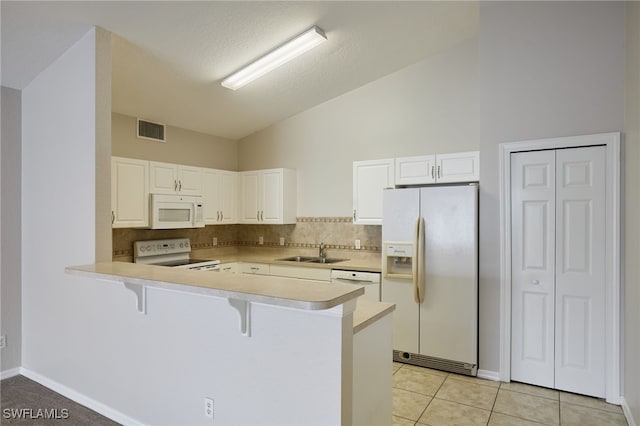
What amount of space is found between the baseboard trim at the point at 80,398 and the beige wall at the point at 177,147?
2.34 m

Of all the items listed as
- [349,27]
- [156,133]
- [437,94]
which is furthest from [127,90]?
[437,94]

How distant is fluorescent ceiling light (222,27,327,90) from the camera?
3.46 m

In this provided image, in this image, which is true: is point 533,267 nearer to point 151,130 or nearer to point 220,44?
point 220,44

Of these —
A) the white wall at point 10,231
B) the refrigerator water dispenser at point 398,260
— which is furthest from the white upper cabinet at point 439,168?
the white wall at point 10,231

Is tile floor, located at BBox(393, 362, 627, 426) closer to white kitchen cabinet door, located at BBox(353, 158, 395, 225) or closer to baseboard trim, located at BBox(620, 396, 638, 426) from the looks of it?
baseboard trim, located at BBox(620, 396, 638, 426)

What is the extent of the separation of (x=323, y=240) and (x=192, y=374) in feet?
10.2

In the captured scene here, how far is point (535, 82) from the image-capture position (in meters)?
3.26

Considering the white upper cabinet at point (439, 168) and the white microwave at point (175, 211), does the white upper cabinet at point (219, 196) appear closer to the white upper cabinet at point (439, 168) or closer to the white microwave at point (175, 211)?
the white microwave at point (175, 211)

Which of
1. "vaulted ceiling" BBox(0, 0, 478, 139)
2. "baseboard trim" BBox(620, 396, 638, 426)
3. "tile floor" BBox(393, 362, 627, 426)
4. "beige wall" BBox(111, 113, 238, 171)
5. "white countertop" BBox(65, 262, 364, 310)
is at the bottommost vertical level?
"tile floor" BBox(393, 362, 627, 426)

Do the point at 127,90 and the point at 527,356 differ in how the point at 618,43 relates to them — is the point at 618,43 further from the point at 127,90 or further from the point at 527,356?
the point at 127,90

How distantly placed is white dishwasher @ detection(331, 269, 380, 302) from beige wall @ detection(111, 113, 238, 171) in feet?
8.49

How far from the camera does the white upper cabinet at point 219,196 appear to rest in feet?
16.4

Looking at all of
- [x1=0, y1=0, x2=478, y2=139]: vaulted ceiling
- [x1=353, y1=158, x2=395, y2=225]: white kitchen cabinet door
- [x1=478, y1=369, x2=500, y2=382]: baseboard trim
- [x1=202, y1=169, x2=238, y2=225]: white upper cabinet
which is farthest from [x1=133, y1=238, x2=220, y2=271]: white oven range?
[x1=478, y1=369, x2=500, y2=382]: baseboard trim

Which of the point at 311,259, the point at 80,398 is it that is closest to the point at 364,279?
the point at 311,259
